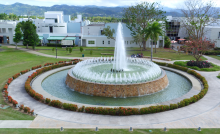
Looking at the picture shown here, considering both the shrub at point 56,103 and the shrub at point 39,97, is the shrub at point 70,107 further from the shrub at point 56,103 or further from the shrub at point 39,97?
the shrub at point 39,97

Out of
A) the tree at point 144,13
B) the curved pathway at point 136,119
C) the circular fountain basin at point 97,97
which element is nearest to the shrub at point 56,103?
the curved pathway at point 136,119

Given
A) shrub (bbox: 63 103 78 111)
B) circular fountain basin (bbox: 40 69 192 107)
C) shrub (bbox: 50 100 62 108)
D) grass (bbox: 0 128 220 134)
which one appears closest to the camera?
grass (bbox: 0 128 220 134)

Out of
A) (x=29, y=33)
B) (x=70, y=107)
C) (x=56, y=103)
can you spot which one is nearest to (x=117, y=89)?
(x=70, y=107)

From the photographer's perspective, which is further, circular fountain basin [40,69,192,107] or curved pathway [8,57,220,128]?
circular fountain basin [40,69,192,107]

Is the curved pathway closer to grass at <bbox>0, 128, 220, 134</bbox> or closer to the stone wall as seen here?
grass at <bbox>0, 128, 220, 134</bbox>

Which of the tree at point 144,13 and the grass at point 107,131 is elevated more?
the tree at point 144,13

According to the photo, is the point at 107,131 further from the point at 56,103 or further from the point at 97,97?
the point at 97,97

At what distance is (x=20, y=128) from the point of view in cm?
1145

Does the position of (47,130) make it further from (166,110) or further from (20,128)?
(166,110)

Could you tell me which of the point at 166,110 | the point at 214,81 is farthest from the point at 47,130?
the point at 214,81

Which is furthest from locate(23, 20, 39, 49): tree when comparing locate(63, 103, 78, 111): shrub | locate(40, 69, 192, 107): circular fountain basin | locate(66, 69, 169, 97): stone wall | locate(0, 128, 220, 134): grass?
locate(0, 128, 220, 134): grass

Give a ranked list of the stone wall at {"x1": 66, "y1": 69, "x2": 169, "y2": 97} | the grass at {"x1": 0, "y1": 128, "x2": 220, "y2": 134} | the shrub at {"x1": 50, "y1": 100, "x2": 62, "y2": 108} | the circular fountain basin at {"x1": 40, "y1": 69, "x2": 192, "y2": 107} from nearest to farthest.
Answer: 1. the grass at {"x1": 0, "y1": 128, "x2": 220, "y2": 134}
2. the shrub at {"x1": 50, "y1": 100, "x2": 62, "y2": 108}
3. the circular fountain basin at {"x1": 40, "y1": 69, "x2": 192, "y2": 107}
4. the stone wall at {"x1": 66, "y1": 69, "x2": 169, "y2": 97}

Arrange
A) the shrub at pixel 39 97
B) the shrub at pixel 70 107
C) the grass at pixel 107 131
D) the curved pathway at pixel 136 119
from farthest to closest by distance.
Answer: the shrub at pixel 39 97
the shrub at pixel 70 107
the curved pathway at pixel 136 119
the grass at pixel 107 131

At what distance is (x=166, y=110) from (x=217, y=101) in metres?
5.47
